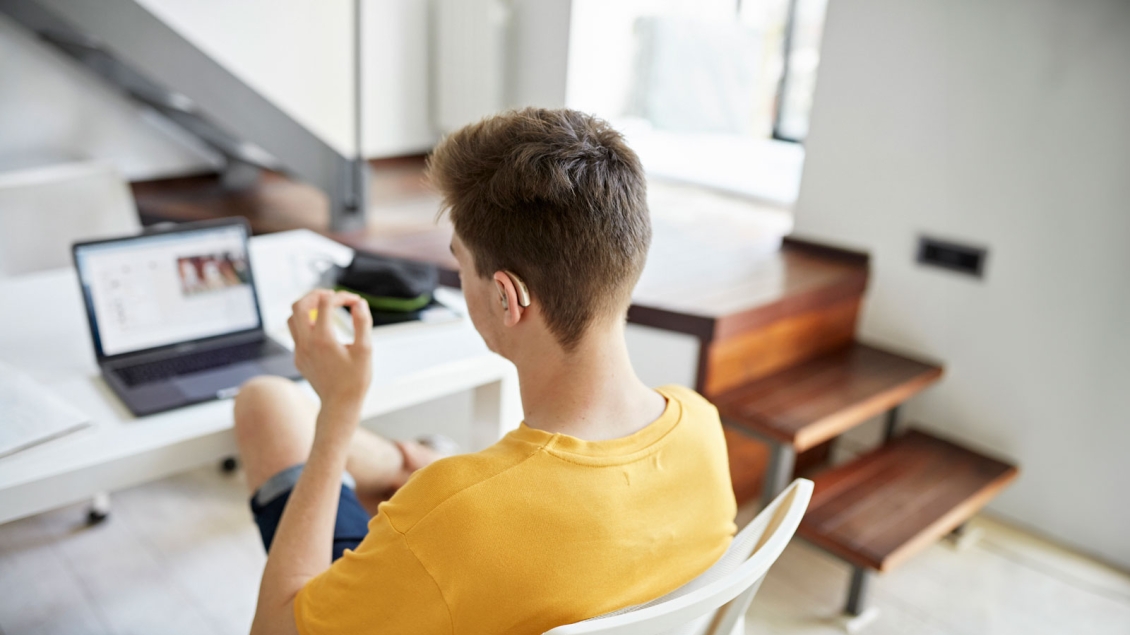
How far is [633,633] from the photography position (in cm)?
81

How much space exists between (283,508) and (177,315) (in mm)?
424

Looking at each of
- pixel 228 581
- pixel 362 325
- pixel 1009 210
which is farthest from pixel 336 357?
pixel 1009 210

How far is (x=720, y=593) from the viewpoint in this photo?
0.84 metres

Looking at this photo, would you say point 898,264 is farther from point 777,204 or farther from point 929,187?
point 777,204

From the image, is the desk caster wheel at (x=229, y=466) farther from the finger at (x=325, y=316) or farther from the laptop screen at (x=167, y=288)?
the finger at (x=325, y=316)

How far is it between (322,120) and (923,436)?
3039 millimetres

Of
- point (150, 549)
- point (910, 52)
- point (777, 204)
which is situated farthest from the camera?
point (777, 204)

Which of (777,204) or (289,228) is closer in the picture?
(289,228)

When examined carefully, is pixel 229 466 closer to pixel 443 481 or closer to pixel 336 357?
pixel 336 357

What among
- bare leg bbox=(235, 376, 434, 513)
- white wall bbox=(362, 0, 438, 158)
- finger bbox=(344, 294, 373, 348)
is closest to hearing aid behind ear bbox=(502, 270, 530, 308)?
finger bbox=(344, 294, 373, 348)

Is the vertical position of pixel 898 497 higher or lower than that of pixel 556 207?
lower

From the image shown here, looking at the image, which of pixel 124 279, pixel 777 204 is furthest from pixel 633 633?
pixel 777 204

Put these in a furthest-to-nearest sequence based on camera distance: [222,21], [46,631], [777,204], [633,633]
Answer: [222,21] → [777,204] → [46,631] → [633,633]

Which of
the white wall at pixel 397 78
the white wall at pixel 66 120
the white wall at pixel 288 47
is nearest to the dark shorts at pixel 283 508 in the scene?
the white wall at pixel 66 120
